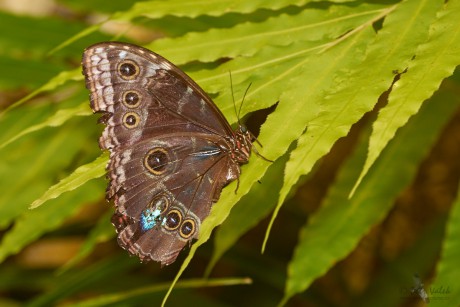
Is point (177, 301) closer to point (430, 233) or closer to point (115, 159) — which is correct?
point (430, 233)

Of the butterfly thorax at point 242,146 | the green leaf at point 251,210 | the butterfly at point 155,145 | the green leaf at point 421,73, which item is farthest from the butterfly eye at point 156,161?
the green leaf at point 421,73

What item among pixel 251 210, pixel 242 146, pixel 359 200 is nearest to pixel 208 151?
pixel 242 146

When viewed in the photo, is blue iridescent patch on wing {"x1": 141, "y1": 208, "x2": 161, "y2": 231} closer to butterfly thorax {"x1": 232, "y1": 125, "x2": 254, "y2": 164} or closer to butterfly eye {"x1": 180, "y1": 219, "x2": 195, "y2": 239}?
butterfly eye {"x1": 180, "y1": 219, "x2": 195, "y2": 239}

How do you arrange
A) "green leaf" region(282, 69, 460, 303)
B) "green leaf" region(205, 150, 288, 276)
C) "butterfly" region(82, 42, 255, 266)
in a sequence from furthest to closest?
1. "green leaf" region(205, 150, 288, 276)
2. "green leaf" region(282, 69, 460, 303)
3. "butterfly" region(82, 42, 255, 266)

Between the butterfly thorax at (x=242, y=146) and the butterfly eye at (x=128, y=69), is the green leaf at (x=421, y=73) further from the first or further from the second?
the butterfly eye at (x=128, y=69)

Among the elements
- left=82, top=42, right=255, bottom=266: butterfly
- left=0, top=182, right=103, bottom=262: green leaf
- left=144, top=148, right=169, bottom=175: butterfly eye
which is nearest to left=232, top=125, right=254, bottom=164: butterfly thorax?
left=82, top=42, right=255, bottom=266: butterfly

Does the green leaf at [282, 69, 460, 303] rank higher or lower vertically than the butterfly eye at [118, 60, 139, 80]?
lower

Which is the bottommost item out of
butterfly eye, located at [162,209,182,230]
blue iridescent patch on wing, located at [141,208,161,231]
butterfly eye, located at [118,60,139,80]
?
butterfly eye, located at [162,209,182,230]

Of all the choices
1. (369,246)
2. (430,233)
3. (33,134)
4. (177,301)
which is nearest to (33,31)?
(33,134)
